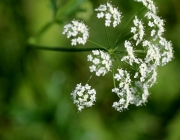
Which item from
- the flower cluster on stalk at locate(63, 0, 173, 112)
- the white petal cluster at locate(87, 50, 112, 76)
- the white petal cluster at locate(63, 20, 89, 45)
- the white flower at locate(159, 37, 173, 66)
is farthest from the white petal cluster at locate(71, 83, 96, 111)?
the white flower at locate(159, 37, 173, 66)

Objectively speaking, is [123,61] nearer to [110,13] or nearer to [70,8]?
[110,13]

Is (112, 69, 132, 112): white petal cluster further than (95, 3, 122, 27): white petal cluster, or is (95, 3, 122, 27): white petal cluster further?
(95, 3, 122, 27): white petal cluster

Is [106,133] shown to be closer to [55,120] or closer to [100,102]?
[100,102]

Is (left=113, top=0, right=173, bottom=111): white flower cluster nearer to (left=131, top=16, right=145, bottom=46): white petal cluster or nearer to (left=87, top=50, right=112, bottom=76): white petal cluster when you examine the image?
(left=131, top=16, right=145, bottom=46): white petal cluster

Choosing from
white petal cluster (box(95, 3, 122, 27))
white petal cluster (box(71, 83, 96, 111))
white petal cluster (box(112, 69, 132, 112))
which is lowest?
white petal cluster (box(71, 83, 96, 111))

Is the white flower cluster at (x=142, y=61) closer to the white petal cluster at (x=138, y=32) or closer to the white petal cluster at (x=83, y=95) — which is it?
the white petal cluster at (x=138, y=32)

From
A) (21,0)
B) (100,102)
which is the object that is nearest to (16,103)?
(100,102)
